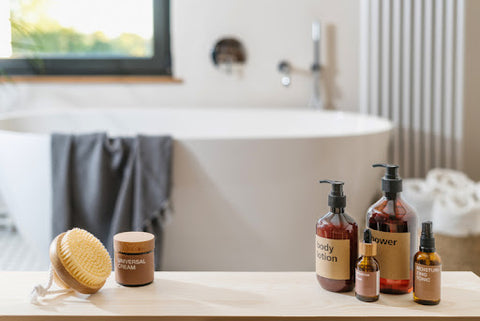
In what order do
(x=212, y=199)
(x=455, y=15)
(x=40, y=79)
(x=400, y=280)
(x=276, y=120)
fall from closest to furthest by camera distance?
(x=400, y=280)
(x=212, y=199)
(x=455, y=15)
(x=276, y=120)
(x=40, y=79)

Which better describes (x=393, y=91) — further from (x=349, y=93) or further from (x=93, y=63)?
(x=93, y=63)

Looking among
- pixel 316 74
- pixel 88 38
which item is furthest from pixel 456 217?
pixel 88 38

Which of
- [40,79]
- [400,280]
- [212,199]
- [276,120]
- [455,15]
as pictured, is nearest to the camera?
[400,280]

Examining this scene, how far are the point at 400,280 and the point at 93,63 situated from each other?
9.90ft

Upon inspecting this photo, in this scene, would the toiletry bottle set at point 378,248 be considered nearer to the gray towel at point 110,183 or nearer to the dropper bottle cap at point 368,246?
the dropper bottle cap at point 368,246

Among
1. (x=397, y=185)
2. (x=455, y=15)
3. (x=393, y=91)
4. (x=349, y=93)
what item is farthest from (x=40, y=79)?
(x=397, y=185)

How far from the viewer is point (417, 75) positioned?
3.12 meters

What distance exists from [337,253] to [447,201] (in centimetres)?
160

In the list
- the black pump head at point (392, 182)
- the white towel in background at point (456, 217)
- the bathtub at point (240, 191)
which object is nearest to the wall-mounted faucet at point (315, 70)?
the bathtub at point (240, 191)

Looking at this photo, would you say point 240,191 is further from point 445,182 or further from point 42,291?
point 42,291

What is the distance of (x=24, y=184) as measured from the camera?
2.29 meters

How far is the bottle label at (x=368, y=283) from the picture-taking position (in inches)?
31.3

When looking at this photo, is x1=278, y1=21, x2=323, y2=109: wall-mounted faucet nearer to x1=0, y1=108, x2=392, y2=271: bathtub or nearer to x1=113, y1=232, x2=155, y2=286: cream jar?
x1=0, y1=108, x2=392, y2=271: bathtub

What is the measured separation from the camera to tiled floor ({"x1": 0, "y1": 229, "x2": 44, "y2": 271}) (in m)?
2.59
